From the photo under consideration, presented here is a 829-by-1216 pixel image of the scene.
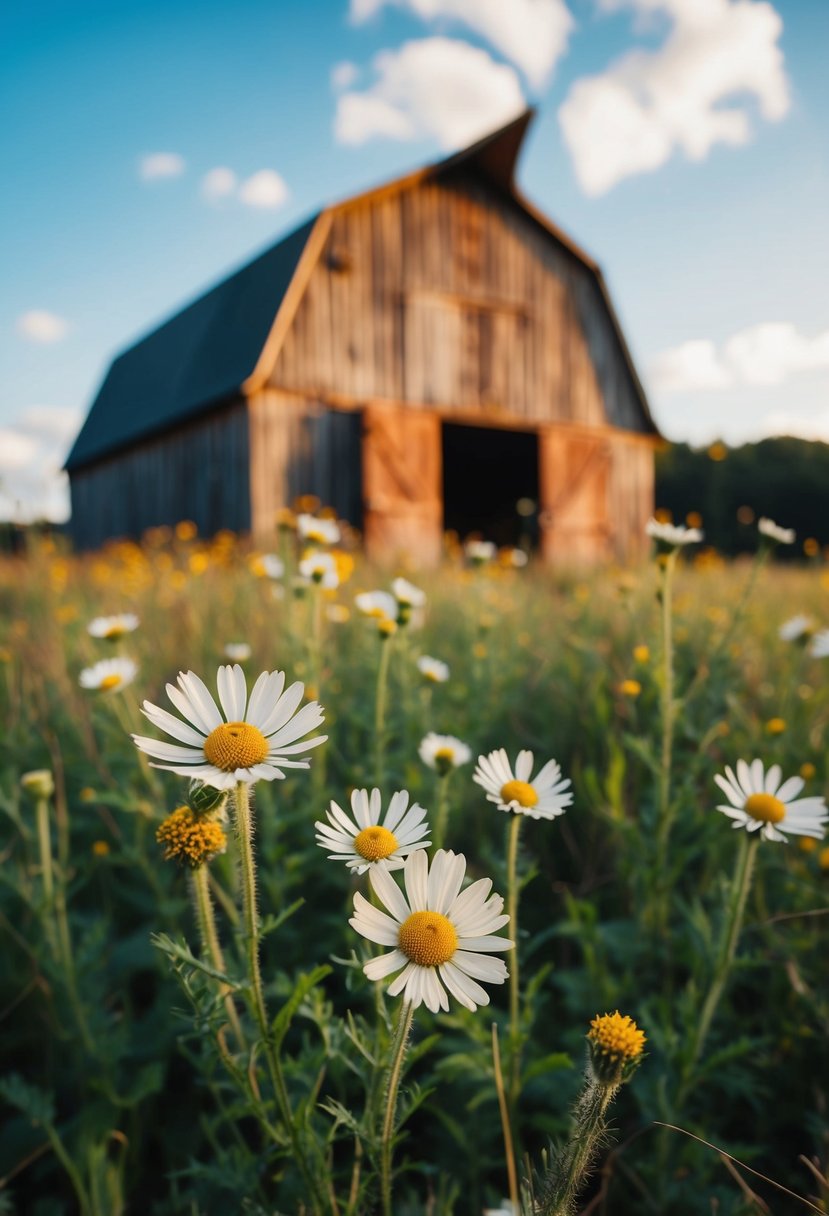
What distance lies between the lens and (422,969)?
78 cm

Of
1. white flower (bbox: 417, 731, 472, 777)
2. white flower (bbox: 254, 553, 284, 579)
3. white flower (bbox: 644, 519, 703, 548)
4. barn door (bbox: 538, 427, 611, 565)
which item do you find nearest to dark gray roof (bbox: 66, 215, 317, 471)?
barn door (bbox: 538, 427, 611, 565)

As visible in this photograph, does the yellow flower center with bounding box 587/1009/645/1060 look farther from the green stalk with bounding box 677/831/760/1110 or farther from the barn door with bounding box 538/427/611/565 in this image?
the barn door with bounding box 538/427/611/565

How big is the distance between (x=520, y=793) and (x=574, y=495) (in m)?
11.7

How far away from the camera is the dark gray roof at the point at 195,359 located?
1028 centimetres

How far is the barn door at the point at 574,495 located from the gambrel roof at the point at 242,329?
4.69 ft

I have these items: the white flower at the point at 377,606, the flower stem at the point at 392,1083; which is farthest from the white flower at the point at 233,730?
the white flower at the point at 377,606

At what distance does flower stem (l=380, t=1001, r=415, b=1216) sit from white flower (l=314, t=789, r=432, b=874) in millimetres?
148

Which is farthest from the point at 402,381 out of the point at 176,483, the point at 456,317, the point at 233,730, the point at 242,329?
the point at 233,730

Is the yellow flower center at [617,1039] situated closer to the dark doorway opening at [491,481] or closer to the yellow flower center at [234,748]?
the yellow flower center at [234,748]

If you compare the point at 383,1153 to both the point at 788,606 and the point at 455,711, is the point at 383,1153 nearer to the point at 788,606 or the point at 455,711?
the point at 455,711

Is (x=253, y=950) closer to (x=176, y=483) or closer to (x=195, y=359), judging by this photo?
(x=176, y=483)

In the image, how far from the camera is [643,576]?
462 cm

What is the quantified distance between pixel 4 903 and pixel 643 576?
367cm

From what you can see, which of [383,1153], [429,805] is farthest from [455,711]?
[383,1153]
